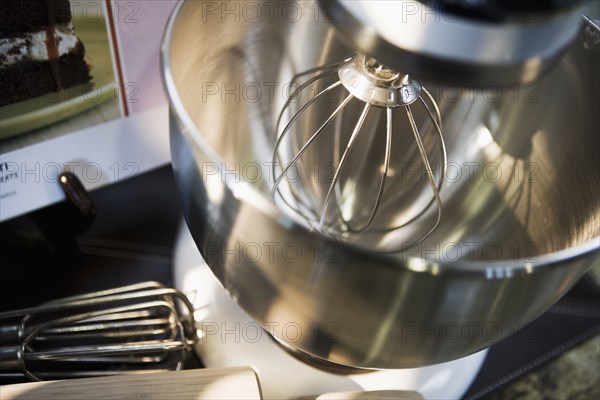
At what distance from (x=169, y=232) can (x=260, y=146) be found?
118mm

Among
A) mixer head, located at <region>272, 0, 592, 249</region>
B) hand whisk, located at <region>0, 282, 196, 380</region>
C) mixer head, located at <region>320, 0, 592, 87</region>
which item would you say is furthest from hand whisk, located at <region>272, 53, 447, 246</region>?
mixer head, located at <region>320, 0, 592, 87</region>

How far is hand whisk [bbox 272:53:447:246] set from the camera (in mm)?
530

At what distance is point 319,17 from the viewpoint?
1.64 ft

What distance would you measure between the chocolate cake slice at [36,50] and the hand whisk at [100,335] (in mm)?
148

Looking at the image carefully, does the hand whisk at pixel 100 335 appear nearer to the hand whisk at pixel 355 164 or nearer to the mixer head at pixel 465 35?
the hand whisk at pixel 355 164

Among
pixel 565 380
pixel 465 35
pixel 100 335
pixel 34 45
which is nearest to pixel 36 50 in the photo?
pixel 34 45

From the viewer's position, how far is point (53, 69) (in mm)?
499

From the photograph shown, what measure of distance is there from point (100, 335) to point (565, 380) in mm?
344

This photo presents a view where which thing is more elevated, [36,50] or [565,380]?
[36,50]

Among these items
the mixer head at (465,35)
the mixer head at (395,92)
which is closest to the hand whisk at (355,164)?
the mixer head at (395,92)

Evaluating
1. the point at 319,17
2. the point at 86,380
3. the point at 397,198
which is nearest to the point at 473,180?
the point at 397,198

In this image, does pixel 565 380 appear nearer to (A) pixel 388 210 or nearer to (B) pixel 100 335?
(A) pixel 388 210

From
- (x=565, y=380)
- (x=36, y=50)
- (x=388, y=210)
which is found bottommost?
(x=565, y=380)

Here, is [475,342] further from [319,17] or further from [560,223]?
[319,17]
